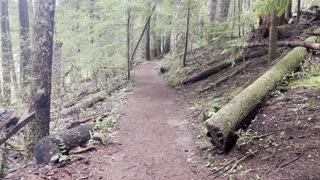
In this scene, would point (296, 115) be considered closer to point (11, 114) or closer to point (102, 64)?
point (11, 114)

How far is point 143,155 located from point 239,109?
227 cm

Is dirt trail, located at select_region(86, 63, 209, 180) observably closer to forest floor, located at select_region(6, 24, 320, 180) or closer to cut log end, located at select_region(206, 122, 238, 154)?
forest floor, located at select_region(6, 24, 320, 180)

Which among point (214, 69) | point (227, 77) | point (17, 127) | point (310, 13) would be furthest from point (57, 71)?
point (310, 13)

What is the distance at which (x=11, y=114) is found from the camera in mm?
6590

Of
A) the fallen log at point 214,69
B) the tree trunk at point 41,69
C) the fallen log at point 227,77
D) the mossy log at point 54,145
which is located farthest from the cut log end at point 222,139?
the fallen log at point 214,69

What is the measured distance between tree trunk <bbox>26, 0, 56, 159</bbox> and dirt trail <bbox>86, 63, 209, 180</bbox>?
2.09m

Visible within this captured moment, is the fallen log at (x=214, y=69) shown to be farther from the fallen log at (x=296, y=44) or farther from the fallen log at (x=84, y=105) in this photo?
the fallen log at (x=84, y=105)

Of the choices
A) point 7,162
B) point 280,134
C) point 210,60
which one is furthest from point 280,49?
point 7,162

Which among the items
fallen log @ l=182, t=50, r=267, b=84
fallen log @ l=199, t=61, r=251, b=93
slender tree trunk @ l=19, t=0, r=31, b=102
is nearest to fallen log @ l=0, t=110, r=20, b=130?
fallen log @ l=199, t=61, r=251, b=93

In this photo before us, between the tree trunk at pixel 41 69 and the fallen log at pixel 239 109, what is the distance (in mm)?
4507

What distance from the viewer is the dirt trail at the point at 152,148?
5.41 metres

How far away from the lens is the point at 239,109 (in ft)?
20.0

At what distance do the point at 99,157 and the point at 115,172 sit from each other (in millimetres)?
912

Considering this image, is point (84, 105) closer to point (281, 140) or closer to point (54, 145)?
point (54, 145)
